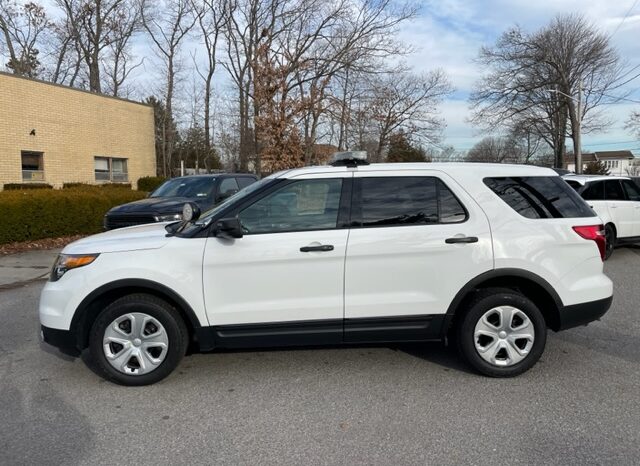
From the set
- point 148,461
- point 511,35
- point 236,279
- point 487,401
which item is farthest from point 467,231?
point 511,35

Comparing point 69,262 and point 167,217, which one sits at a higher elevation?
point 167,217

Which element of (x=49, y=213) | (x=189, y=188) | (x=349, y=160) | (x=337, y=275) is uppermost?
(x=349, y=160)

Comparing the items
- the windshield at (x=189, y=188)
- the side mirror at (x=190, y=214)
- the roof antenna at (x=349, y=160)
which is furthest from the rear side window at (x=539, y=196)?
the windshield at (x=189, y=188)

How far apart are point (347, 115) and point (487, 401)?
69.8 feet

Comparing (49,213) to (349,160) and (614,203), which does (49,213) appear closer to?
(349,160)

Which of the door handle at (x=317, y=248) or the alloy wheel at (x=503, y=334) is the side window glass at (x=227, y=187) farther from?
the alloy wheel at (x=503, y=334)

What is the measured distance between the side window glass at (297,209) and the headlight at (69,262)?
1232 millimetres

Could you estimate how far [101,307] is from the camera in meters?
4.13

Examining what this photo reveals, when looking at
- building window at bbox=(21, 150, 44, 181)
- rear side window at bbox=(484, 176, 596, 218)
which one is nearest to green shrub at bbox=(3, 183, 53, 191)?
building window at bbox=(21, 150, 44, 181)

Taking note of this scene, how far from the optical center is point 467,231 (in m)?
4.15

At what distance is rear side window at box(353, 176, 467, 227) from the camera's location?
417 centimetres

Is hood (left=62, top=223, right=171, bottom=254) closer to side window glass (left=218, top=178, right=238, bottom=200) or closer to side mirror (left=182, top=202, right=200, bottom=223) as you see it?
side mirror (left=182, top=202, right=200, bottom=223)

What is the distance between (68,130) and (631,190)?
68.0ft

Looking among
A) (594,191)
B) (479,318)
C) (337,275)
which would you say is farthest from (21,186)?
(479,318)
